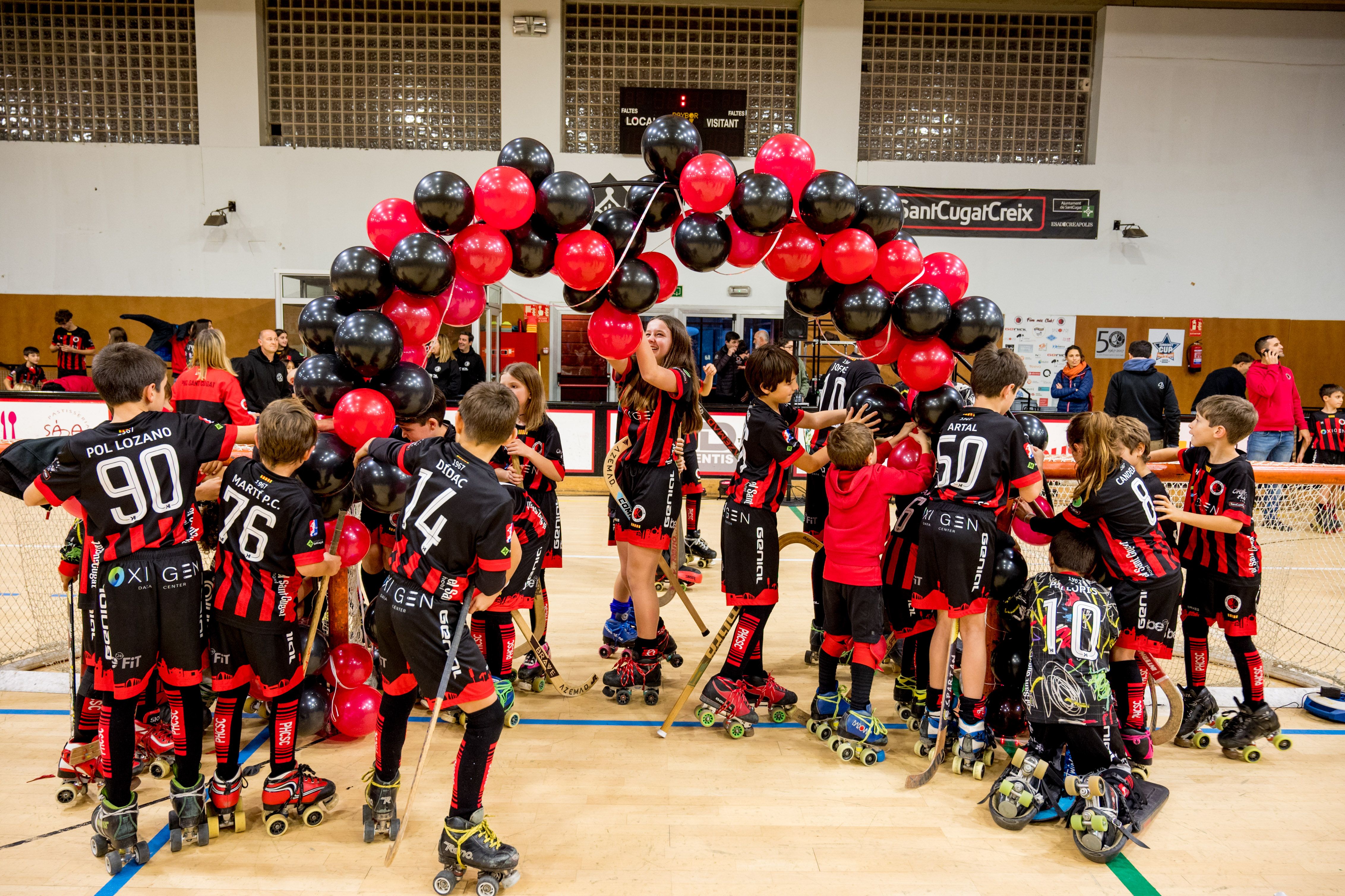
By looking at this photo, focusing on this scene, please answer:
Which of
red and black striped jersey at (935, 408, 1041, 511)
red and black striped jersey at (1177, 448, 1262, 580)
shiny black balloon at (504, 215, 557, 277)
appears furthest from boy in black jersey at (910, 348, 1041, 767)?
shiny black balloon at (504, 215, 557, 277)

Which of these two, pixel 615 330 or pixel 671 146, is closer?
pixel 671 146

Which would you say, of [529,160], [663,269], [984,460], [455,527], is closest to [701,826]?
[455,527]

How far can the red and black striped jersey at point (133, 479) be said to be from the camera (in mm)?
2674

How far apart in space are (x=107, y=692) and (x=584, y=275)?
2322 millimetres

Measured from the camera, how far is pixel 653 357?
3803mm

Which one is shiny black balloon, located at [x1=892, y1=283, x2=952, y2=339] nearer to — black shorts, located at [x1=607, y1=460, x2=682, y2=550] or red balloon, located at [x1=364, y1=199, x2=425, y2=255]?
black shorts, located at [x1=607, y1=460, x2=682, y2=550]

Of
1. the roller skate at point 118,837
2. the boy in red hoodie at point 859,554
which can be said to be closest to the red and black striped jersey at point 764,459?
the boy in red hoodie at point 859,554

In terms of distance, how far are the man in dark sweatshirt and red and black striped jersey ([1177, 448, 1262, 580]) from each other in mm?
4404

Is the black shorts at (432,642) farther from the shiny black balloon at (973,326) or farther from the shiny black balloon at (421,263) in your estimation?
the shiny black balloon at (973,326)

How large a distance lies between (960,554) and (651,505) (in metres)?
1.52

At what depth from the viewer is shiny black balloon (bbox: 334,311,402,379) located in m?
3.15

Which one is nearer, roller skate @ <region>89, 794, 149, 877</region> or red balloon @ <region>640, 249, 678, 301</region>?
roller skate @ <region>89, 794, 149, 877</region>

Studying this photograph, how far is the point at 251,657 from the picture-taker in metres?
2.96

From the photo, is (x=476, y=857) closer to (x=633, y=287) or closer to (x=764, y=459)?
(x=764, y=459)
